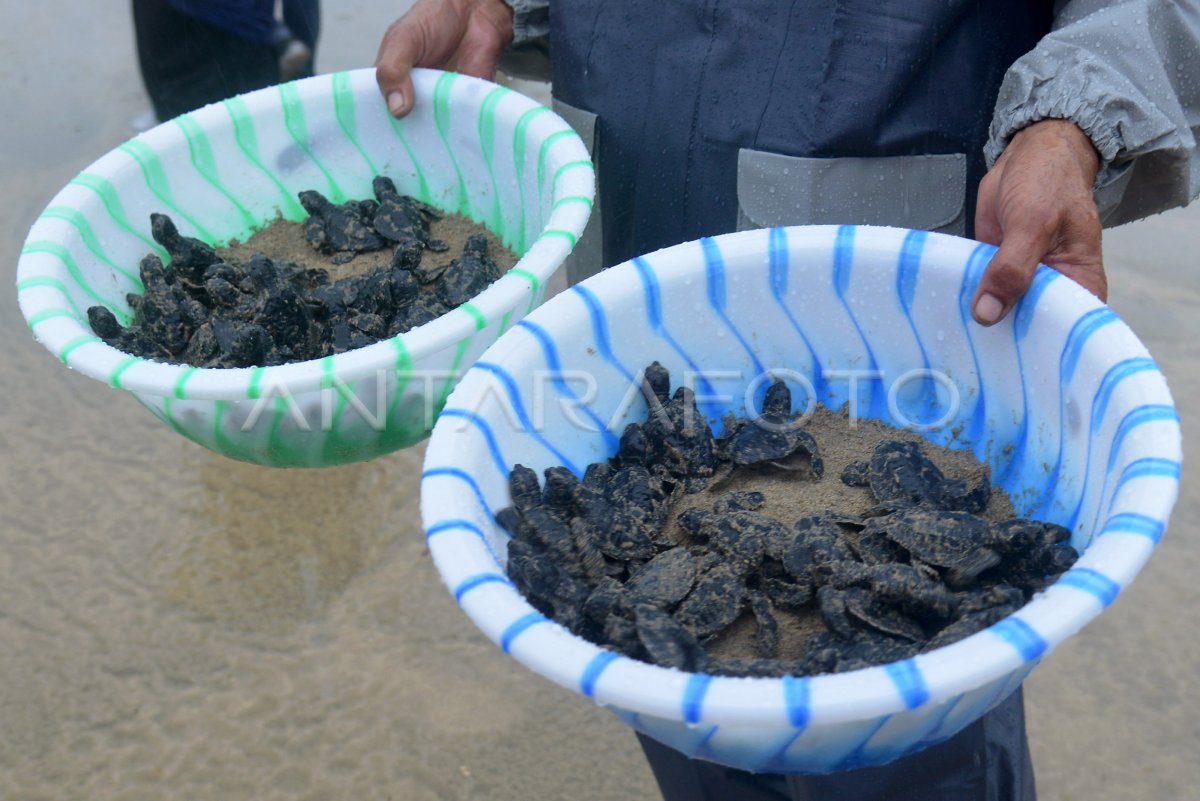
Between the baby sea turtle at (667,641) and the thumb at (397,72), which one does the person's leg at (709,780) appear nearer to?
the baby sea turtle at (667,641)

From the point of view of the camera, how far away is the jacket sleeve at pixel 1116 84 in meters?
0.85

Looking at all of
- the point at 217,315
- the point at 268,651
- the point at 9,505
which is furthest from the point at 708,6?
the point at 9,505

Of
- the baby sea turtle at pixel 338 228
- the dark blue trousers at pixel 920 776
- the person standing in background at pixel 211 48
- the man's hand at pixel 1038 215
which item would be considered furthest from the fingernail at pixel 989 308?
the person standing in background at pixel 211 48

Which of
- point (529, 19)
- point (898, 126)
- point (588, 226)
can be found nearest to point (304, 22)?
point (529, 19)

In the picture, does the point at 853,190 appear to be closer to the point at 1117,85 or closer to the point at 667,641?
the point at 1117,85

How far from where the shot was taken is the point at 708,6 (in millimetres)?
999

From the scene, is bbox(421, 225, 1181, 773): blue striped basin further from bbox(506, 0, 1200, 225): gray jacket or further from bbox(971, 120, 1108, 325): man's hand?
bbox(506, 0, 1200, 225): gray jacket

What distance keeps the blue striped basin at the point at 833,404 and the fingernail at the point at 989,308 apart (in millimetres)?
22

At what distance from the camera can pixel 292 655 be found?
1.64m

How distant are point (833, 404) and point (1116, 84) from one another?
34 cm

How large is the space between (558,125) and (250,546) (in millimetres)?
1101

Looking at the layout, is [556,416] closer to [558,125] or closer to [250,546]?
[558,125]

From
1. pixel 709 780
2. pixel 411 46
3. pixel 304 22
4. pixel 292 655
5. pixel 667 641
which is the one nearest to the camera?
pixel 667 641

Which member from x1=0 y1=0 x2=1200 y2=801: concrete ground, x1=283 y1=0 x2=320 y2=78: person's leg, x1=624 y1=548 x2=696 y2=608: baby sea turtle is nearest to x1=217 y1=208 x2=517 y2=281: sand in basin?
x1=624 y1=548 x2=696 y2=608: baby sea turtle
